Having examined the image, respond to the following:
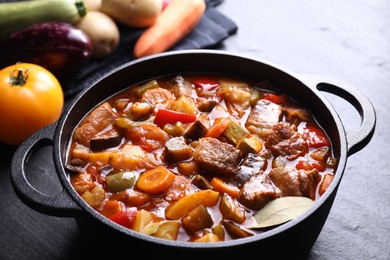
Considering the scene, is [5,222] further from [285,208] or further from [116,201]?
[285,208]

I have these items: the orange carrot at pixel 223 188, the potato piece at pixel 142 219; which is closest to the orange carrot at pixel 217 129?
the orange carrot at pixel 223 188

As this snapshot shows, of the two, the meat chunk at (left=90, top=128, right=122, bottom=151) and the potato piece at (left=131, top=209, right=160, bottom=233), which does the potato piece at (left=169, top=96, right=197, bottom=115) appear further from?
the potato piece at (left=131, top=209, right=160, bottom=233)

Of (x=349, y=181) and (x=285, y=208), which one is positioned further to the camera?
(x=349, y=181)

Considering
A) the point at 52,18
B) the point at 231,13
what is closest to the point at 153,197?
the point at 52,18

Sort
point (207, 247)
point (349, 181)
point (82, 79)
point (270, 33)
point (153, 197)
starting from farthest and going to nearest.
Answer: point (270, 33), point (82, 79), point (349, 181), point (153, 197), point (207, 247)

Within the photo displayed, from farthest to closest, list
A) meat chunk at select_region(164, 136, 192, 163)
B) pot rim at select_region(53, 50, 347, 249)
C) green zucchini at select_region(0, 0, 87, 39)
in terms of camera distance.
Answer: green zucchini at select_region(0, 0, 87, 39) → meat chunk at select_region(164, 136, 192, 163) → pot rim at select_region(53, 50, 347, 249)

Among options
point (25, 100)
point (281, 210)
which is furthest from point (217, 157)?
point (25, 100)

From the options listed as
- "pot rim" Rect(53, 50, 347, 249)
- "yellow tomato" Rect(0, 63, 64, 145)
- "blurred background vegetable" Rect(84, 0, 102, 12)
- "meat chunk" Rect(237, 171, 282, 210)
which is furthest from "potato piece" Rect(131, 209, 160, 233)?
"blurred background vegetable" Rect(84, 0, 102, 12)

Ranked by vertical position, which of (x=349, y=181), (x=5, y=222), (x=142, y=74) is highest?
(x=142, y=74)
